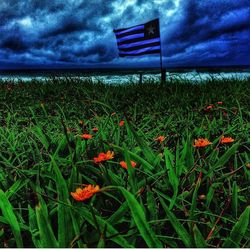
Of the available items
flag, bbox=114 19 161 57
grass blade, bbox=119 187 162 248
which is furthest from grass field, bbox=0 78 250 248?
flag, bbox=114 19 161 57

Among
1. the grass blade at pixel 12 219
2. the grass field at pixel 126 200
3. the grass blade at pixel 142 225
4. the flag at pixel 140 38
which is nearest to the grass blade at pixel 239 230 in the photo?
the grass field at pixel 126 200

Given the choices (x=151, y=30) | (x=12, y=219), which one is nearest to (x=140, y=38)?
(x=151, y=30)

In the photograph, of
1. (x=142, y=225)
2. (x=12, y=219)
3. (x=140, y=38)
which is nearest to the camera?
(x=142, y=225)

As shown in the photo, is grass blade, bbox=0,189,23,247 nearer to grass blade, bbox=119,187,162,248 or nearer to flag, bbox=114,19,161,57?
grass blade, bbox=119,187,162,248

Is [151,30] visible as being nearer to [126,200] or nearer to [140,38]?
[140,38]

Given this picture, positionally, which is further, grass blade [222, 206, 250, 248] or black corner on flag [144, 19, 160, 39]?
black corner on flag [144, 19, 160, 39]

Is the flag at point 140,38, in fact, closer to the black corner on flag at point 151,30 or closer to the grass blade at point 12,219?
the black corner on flag at point 151,30

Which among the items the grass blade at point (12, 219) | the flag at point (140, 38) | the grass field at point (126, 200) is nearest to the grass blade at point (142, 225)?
the grass field at point (126, 200)

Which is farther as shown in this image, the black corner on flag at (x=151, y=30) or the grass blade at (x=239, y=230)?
the black corner on flag at (x=151, y=30)

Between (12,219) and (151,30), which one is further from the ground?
(151,30)

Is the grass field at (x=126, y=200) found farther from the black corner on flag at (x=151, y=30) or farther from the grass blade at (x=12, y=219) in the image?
the black corner on flag at (x=151, y=30)

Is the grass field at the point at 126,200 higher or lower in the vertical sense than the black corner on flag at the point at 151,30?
lower

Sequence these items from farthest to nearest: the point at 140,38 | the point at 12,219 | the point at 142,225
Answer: the point at 140,38
the point at 12,219
the point at 142,225

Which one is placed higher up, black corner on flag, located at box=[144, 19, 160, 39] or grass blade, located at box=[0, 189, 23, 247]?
black corner on flag, located at box=[144, 19, 160, 39]
